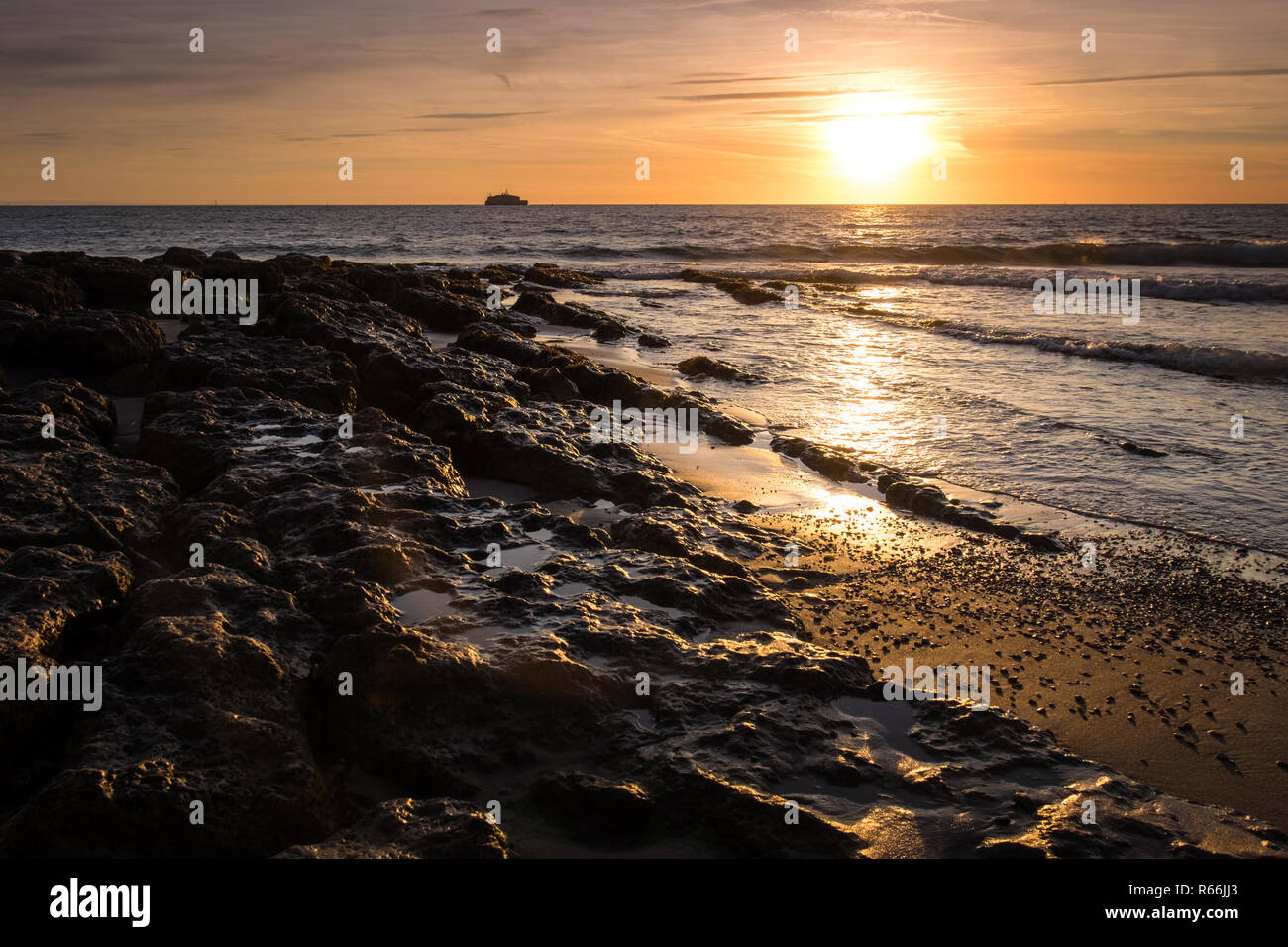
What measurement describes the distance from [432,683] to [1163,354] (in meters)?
15.0

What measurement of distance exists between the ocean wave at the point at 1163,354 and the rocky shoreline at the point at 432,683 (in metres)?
9.80

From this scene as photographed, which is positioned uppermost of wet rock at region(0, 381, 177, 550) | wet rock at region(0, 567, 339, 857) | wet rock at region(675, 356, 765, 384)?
wet rock at region(675, 356, 765, 384)

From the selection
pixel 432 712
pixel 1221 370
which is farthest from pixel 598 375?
pixel 1221 370

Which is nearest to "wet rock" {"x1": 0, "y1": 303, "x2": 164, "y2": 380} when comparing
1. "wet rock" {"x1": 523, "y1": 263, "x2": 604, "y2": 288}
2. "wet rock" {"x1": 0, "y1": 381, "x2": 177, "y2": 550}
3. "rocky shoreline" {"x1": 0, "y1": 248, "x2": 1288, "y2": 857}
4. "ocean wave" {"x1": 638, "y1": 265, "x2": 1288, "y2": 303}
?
"rocky shoreline" {"x1": 0, "y1": 248, "x2": 1288, "y2": 857}

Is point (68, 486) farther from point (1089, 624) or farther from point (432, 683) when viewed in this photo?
point (1089, 624)

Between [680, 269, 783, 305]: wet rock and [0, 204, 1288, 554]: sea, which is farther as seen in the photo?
[680, 269, 783, 305]: wet rock

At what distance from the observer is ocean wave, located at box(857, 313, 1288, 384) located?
42.8 feet

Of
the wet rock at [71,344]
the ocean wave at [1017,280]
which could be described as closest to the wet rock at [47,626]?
the wet rock at [71,344]

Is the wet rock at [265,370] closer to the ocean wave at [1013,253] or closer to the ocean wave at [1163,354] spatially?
the ocean wave at [1163,354]

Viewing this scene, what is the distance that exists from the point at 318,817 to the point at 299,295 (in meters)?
8.46

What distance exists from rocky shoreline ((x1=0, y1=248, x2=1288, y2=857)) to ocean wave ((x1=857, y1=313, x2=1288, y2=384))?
32.1ft

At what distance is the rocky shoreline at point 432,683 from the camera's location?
9.34 ft

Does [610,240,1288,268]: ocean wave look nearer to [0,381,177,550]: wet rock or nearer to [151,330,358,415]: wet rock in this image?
[151,330,358,415]: wet rock
